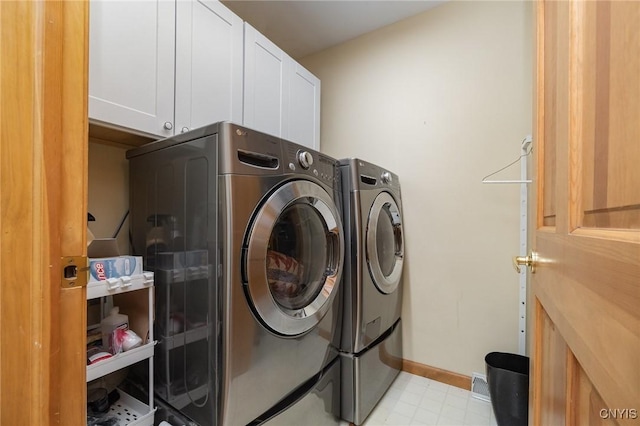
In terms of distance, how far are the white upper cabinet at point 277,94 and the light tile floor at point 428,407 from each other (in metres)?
1.70

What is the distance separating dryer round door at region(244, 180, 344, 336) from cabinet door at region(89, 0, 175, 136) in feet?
2.07

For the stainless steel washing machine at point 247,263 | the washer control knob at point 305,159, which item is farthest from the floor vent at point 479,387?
the washer control knob at point 305,159

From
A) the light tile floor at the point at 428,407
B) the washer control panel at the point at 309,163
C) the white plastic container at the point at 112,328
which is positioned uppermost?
the washer control panel at the point at 309,163

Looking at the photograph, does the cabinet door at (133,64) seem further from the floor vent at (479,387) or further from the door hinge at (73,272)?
the floor vent at (479,387)

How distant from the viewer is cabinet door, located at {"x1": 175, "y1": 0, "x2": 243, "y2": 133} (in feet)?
4.00

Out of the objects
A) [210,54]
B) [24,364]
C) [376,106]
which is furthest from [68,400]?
[376,106]

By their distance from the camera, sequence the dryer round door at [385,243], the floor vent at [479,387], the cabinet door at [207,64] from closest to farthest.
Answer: the cabinet door at [207,64] < the dryer round door at [385,243] < the floor vent at [479,387]

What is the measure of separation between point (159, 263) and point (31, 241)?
0.69 m

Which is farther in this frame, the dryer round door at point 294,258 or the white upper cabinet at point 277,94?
the white upper cabinet at point 277,94

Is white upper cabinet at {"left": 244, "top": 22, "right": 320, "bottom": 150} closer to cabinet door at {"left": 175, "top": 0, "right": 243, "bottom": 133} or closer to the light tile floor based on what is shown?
cabinet door at {"left": 175, "top": 0, "right": 243, "bottom": 133}

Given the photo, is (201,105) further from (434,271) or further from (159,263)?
(434,271)

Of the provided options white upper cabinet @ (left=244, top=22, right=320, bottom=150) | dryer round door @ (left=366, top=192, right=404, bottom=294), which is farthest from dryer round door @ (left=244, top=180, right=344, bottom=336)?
white upper cabinet @ (left=244, top=22, right=320, bottom=150)

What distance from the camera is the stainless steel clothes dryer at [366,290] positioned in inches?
55.5

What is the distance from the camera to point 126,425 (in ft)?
3.31
